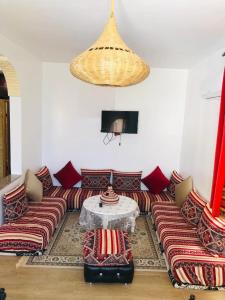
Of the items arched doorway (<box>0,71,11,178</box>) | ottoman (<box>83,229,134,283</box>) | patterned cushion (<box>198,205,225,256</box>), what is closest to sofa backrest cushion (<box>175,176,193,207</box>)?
patterned cushion (<box>198,205,225,256</box>)

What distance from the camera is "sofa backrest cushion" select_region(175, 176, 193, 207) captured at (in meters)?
4.10

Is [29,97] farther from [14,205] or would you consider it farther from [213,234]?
[213,234]

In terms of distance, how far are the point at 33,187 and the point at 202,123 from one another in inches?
117

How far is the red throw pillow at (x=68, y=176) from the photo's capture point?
4938 millimetres

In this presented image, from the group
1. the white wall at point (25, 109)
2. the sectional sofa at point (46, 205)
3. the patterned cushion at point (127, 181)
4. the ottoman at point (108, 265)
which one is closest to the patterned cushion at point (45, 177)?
the sectional sofa at point (46, 205)

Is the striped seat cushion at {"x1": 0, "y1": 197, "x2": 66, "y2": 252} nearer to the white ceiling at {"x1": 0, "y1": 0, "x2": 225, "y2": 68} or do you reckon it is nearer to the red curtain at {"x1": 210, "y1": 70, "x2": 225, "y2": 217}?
the red curtain at {"x1": 210, "y1": 70, "x2": 225, "y2": 217}

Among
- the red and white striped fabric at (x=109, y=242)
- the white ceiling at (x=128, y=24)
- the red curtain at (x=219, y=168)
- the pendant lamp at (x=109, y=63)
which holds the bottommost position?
the red and white striped fabric at (x=109, y=242)

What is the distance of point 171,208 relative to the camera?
13.4ft

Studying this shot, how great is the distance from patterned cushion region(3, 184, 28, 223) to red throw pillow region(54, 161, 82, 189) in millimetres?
1355

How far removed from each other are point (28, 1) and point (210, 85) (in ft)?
8.43

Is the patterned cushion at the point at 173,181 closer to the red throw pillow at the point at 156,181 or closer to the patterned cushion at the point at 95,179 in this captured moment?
the red throw pillow at the point at 156,181

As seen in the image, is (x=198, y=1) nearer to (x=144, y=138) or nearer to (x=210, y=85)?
(x=210, y=85)

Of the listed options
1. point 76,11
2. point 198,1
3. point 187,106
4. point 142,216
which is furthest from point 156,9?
point 142,216

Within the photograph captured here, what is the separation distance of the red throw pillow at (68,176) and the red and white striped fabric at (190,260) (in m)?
2.24
